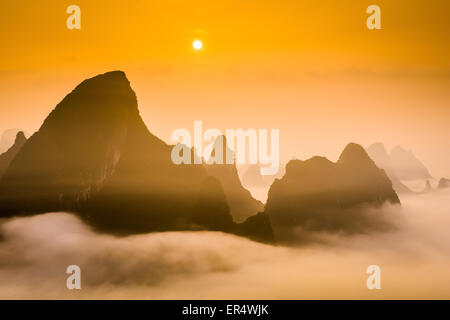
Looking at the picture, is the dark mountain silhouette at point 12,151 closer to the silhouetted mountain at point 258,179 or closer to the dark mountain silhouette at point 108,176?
the dark mountain silhouette at point 108,176

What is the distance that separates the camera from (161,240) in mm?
42375

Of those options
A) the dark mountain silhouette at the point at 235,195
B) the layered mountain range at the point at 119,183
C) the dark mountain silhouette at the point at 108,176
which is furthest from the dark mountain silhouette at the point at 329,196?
the dark mountain silhouette at the point at 108,176

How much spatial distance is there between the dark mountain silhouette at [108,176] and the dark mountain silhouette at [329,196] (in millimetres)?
8462

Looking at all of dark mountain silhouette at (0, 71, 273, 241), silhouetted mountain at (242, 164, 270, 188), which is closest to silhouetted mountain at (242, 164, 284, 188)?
silhouetted mountain at (242, 164, 270, 188)

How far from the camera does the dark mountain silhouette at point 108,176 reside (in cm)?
4228

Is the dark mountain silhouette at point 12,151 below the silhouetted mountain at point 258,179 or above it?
above

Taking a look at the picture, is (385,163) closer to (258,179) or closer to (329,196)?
(329,196)

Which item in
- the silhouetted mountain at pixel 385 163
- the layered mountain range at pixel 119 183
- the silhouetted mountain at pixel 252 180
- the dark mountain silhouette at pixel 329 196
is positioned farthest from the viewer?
the silhouetted mountain at pixel 385 163

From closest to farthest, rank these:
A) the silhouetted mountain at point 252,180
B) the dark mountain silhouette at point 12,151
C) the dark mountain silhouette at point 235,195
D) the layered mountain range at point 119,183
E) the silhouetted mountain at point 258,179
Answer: the layered mountain range at point 119,183, the dark mountain silhouette at point 12,151, the silhouetted mountain at point 252,180, the silhouetted mountain at point 258,179, the dark mountain silhouette at point 235,195

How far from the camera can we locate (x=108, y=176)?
45.8 metres

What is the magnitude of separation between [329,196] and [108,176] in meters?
32.2

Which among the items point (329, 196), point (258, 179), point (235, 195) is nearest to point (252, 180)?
point (258, 179)
